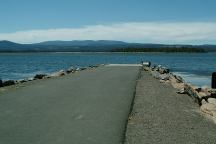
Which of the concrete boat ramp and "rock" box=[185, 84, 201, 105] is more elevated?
the concrete boat ramp

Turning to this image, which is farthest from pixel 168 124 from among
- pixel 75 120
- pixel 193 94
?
pixel 193 94

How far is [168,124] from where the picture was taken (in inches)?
369

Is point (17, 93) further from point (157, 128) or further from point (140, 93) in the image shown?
point (157, 128)

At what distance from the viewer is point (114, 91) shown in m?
15.8

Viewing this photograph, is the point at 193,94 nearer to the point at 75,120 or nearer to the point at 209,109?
the point at 209,109

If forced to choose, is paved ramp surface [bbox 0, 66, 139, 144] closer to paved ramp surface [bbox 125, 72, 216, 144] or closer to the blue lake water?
paved ramp surface [bbox 125, 72, 216, 144]

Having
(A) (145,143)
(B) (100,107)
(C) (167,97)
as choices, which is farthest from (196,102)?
(A) (145,143)

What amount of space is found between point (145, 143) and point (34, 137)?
188 centimetres

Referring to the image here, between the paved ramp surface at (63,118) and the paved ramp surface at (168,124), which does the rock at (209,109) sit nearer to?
the paved ramp surface at (168,124)

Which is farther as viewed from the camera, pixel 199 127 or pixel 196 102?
pixel 196 102

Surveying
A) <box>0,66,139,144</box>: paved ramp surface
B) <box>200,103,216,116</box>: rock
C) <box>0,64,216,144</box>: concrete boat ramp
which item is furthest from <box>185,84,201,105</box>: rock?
<box>0,66,139,144</box>: paved ramp surface

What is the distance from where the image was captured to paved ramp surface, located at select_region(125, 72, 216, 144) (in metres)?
8.00

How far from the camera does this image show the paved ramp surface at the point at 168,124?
315 inches

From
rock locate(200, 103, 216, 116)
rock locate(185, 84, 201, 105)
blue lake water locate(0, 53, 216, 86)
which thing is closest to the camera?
rock locate(200, 103, 216, 116)
